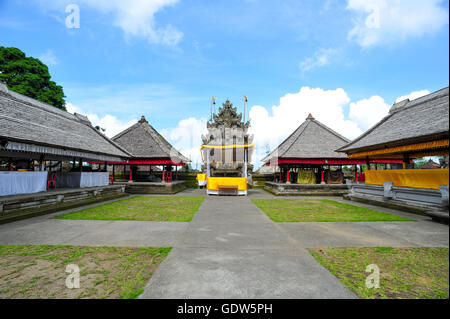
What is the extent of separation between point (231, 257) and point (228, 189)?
11360mm

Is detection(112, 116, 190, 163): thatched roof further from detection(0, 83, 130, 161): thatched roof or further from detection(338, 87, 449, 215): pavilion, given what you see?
detection(338, 87, 449, 215): pavilion

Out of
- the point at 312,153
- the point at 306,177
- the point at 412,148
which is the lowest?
the point at 306,177

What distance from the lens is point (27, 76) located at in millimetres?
22469

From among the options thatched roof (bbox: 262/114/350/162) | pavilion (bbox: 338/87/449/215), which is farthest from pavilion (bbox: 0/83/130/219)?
thatched roof (bbox: 262/114/350/162)

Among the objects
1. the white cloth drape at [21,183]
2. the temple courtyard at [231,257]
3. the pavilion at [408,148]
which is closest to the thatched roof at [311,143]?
the pavilion at [408,148]

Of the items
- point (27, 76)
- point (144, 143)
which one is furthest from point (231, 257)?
point (27, 76)

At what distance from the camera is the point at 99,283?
3.18 meters

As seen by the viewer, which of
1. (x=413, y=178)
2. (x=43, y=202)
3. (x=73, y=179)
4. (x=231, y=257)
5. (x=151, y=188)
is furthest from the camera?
(x=151, y=188)

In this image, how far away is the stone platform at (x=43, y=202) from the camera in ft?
23.5

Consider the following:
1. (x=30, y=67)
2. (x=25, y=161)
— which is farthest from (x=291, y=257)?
(x=30, y=67)

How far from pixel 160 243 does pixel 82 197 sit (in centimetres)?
869

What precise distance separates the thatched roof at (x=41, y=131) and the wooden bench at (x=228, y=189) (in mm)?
7322

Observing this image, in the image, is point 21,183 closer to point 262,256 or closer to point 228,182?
point 262,256

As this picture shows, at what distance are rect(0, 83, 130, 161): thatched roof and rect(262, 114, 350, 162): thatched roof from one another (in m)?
12.8
